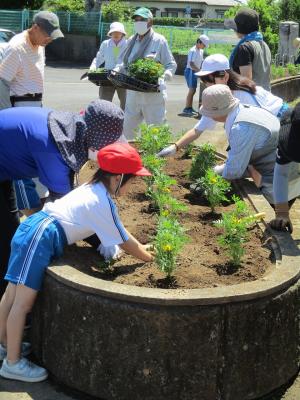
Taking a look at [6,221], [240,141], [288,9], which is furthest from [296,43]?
[6,221]

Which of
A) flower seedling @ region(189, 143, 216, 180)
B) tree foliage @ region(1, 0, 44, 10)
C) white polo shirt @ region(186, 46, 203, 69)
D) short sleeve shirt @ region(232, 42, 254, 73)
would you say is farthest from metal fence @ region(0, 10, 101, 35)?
flower seedling @ region(189, 143, 216, 180)

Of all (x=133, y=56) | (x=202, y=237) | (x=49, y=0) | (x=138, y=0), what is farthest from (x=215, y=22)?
(x=202, y=237)

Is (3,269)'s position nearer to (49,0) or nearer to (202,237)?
(202,237)

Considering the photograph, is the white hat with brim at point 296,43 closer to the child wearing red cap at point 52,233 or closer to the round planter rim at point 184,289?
the round planter rim at point 184,289

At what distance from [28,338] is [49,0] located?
32262mm

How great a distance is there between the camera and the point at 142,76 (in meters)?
7.48

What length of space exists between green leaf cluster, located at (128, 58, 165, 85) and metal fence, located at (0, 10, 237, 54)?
70.5 ft

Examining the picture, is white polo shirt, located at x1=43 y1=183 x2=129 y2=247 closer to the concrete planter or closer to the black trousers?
the concrete planter

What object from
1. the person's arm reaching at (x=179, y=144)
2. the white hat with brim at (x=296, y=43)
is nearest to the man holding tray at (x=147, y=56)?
the person's arm reaching at (x=179, y=144)

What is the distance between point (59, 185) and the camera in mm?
3672

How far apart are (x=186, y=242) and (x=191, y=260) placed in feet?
0.41

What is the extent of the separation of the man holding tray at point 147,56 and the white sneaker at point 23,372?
15.8ft

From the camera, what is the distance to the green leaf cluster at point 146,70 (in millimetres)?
7422

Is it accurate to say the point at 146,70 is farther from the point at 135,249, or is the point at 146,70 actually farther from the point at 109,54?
the point at 135,249
